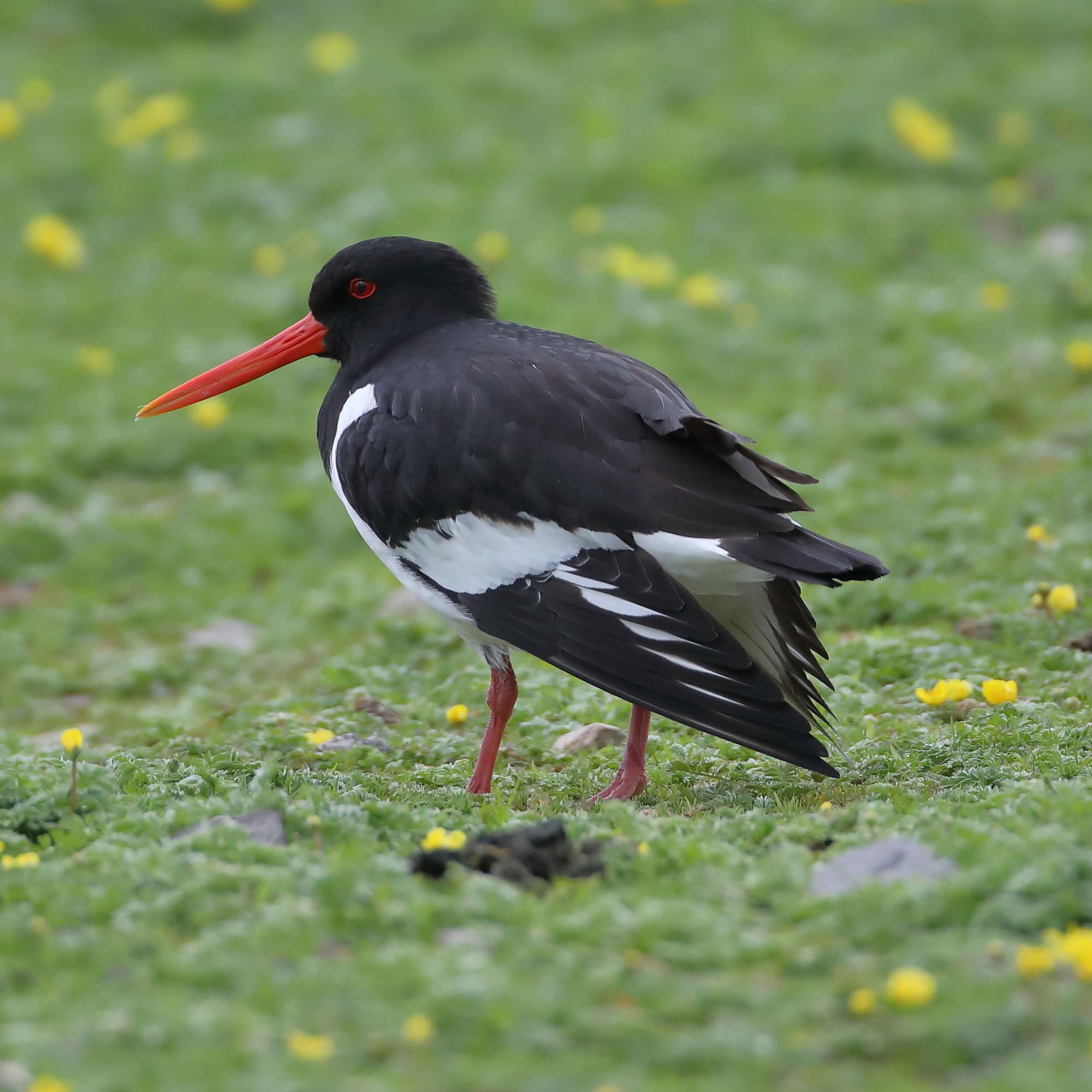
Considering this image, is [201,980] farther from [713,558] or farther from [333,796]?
[713,558]

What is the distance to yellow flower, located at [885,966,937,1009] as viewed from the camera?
3.60 m

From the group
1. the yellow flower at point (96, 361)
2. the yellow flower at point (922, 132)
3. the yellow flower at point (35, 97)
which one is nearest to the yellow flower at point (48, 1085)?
the yellow flower at point (96, 361)

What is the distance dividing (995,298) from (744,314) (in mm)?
1968

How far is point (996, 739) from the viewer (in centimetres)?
595

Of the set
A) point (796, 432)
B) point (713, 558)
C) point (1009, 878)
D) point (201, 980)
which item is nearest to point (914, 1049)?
point (1009, 878)

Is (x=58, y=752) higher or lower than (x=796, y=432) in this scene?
lower

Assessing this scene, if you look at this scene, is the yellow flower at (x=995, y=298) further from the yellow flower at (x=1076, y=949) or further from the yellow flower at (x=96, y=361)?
the yellow flower at (x=1076, y=949)

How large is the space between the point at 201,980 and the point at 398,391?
2807 millimetres

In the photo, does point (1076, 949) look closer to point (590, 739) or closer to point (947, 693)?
point (947, 693)

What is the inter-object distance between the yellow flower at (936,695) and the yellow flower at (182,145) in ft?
31.8

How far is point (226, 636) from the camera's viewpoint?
856cm

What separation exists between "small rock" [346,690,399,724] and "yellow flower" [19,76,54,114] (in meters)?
9.36

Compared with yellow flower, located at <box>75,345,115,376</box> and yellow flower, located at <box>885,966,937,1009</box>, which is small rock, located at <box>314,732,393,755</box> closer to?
yellow flower, located at <box>885,966,937,1009</box>

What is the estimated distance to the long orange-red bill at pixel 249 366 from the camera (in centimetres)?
713
